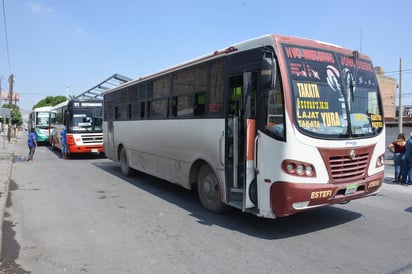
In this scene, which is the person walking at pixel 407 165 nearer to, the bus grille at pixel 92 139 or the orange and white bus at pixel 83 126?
the orange and white bus at pixel 83 126

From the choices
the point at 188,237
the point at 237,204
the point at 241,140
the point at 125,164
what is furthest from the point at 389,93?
the point at 188,237

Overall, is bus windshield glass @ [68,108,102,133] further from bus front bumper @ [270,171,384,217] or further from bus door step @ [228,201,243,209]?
bus front bumper @ [270,171,384,217]

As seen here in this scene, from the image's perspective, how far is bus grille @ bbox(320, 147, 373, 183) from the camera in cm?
547

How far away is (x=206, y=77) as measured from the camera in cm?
700

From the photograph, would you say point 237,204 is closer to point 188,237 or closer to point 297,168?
point 188,237

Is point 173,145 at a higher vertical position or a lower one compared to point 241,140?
lower

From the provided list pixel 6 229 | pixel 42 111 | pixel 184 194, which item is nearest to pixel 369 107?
pixel 184 194

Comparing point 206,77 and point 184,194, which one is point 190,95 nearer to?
point 206,77

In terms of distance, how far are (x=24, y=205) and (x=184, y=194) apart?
361 centimetres

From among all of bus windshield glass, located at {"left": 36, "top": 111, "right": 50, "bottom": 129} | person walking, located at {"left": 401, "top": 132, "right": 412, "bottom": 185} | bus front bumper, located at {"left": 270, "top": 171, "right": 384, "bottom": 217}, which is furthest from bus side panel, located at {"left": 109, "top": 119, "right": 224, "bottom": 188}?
bus windshield glass, located at {"left": 36, "top": 111, "right": 50, "bottom": 129}

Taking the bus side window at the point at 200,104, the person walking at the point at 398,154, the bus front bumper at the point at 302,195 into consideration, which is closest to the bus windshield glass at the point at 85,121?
the bus side window at the point at 200,104

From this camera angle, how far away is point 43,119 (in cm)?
2962

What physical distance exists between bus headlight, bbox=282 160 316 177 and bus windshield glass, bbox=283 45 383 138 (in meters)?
0.46

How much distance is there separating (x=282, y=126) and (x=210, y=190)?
2321 millimetres
